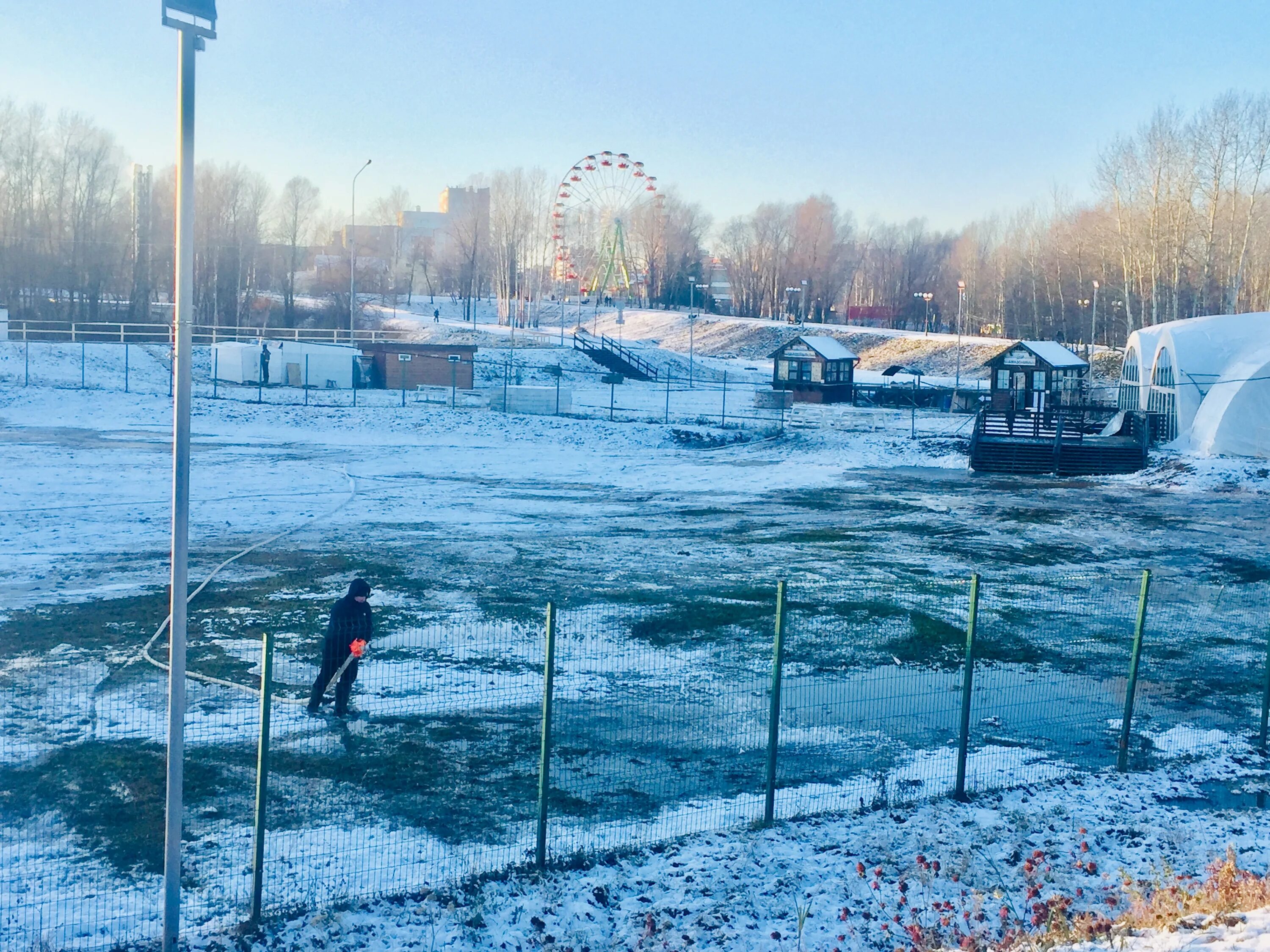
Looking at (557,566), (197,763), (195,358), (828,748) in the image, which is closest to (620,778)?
(828,748)

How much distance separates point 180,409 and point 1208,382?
3925 cm

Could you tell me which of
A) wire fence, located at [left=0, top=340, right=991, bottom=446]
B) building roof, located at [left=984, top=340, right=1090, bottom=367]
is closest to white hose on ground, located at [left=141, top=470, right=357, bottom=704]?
wire fence, located at [left=0, top=340, right=991, bottom=446]

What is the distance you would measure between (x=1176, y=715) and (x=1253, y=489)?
73.3 feet

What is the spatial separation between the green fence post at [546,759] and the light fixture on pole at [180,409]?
2278mm

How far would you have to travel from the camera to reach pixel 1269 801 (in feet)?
31.5

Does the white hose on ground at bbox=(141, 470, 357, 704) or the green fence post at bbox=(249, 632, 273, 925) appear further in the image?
the white hose on ground at bbox=(141, 470, 357, 704)

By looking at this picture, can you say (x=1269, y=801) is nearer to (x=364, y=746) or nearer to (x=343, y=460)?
(x=364, y=746)

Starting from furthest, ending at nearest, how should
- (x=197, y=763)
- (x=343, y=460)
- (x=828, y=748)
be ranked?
(x=343, y=460), (x=828, y=748), (x=197, y=763)

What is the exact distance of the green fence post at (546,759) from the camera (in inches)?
311

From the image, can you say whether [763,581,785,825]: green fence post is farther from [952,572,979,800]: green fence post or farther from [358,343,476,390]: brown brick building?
[358,343,476,390]: brown brick building

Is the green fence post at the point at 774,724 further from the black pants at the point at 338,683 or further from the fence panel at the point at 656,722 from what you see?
the black pants at the point at 338,683

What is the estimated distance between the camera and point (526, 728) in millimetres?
10836

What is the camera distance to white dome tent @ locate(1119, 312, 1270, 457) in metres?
35.3

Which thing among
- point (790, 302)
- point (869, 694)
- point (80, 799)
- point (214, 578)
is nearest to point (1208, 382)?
point (869, 694)
